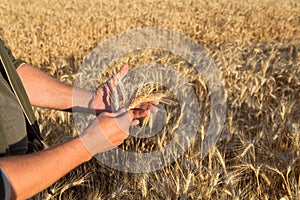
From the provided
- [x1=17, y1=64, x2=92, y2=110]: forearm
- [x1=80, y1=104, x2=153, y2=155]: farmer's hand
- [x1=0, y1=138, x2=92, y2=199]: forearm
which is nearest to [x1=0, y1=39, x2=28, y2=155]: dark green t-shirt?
[x1=0, y1=138, x2=92, y2=199]: forearm

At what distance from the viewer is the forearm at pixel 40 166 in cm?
101

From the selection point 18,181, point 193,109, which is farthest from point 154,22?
point 18,181

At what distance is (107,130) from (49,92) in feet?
2.09

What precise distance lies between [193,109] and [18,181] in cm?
207

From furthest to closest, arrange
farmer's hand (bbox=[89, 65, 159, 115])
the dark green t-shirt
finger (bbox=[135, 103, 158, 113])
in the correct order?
farmer's hand (bbox=[89, 65, 159, 115])
finger (bbox=[135, 103, 158, 113])
the dark green t-shirt

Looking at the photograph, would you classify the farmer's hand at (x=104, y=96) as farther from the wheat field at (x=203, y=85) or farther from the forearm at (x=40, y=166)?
the forearm at (x=40, y=166)

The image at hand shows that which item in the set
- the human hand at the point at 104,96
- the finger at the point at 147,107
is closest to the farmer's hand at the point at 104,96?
the human hand at the point at 104,96

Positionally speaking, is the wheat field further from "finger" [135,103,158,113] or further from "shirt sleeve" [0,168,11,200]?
"shirt sleeve" [0,168,11,200]

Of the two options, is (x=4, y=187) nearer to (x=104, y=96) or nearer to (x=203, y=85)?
(x=104, y=96)

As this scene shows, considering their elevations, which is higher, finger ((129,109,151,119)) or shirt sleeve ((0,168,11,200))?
finger ((129,109,151,119))

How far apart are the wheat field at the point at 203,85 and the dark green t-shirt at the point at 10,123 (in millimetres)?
418

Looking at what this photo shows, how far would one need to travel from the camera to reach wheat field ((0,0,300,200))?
5.94 ft

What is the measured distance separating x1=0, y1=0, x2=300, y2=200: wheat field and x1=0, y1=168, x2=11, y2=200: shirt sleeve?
1.76ft

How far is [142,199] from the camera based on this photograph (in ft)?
5.80
